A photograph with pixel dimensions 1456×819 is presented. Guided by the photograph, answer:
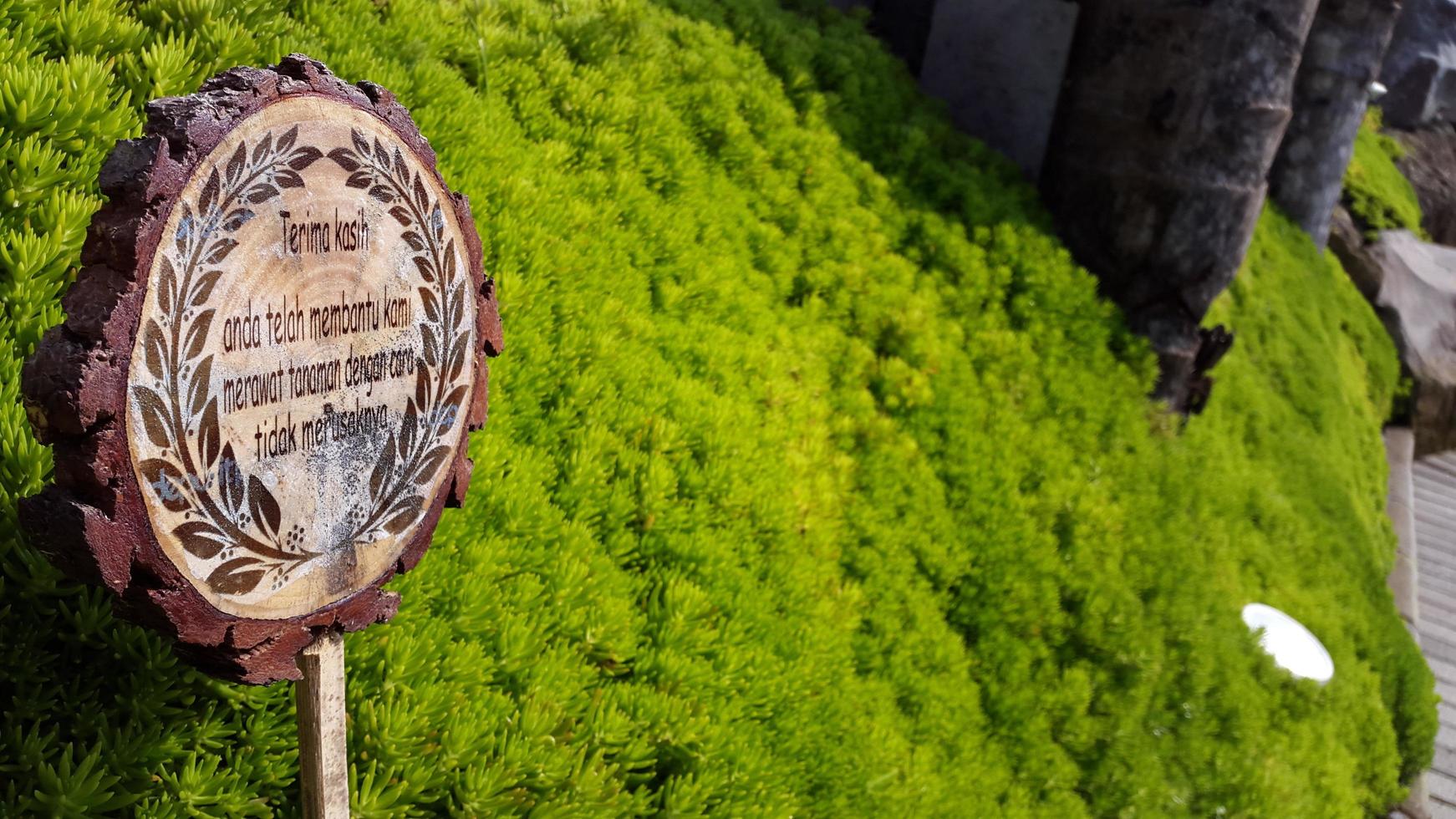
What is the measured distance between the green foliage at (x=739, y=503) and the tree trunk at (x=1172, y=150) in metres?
0.33

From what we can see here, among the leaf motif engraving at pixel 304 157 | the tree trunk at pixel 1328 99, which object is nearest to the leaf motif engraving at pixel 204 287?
the leaf motif engraving at pixel 304 157

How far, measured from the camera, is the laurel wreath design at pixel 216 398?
1559 mm

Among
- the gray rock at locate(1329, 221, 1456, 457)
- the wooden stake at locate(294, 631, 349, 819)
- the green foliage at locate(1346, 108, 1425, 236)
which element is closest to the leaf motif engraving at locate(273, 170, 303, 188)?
the wooden stake at locate(294, 631, 349, 819)

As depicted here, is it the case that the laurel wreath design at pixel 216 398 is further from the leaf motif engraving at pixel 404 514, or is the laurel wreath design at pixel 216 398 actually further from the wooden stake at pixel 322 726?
the wooden stake at pixel 322 726

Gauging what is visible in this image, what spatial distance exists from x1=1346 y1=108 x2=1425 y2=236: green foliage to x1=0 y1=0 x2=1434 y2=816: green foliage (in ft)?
29.3

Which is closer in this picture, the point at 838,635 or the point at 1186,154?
the point at 838,635

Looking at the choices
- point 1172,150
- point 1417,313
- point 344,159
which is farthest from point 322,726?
point 1417,313

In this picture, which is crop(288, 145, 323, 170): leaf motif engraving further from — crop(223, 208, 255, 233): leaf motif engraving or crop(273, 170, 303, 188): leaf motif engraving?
crop(223, 208, 255, 233): leaf motif engraving

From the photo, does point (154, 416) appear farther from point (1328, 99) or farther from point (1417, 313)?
point (1417, 313)

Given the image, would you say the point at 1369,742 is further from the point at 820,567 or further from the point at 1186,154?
the point at 820,567

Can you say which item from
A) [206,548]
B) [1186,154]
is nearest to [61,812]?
[206,548]

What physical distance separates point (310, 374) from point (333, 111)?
49 cm

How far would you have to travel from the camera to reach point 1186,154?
6.12 meters

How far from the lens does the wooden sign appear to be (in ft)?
4.97
